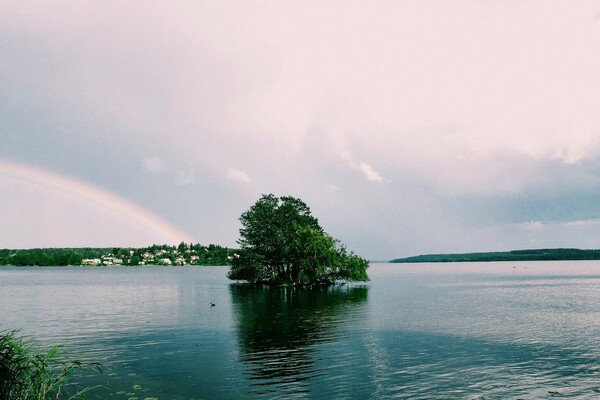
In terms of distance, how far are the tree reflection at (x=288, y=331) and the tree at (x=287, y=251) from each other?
2819cm

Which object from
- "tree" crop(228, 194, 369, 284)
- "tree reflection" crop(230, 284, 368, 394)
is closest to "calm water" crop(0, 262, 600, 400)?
"tree reflection" crop(230, 284, 368, 394)

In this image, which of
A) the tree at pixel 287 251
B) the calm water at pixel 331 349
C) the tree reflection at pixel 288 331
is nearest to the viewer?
the calm water at pixel 331 349

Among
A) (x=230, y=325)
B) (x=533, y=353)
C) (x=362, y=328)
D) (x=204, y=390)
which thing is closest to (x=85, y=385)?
(x=204, y=390)

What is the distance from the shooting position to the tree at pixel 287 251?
124062mm

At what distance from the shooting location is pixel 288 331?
52.9 metres

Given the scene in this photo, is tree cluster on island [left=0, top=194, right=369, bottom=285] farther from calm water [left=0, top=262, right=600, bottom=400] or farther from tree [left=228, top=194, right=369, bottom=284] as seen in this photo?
calm water [left=0, top=262, right=600, bottom=400]

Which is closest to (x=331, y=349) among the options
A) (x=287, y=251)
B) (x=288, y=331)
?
(x=288, y=331)

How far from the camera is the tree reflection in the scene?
3341cm

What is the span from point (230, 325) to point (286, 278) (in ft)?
234

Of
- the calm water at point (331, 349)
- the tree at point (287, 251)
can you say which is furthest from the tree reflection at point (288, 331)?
the tree at point (287, 251)

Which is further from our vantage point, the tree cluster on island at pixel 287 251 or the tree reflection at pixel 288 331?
the tree cluster on island at pixel 287 251

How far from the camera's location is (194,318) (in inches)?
2621

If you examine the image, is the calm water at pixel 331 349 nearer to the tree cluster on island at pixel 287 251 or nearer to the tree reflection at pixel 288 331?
the tree reflection at pixel 288 331

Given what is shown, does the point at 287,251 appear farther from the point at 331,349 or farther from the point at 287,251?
the point at 331,349
